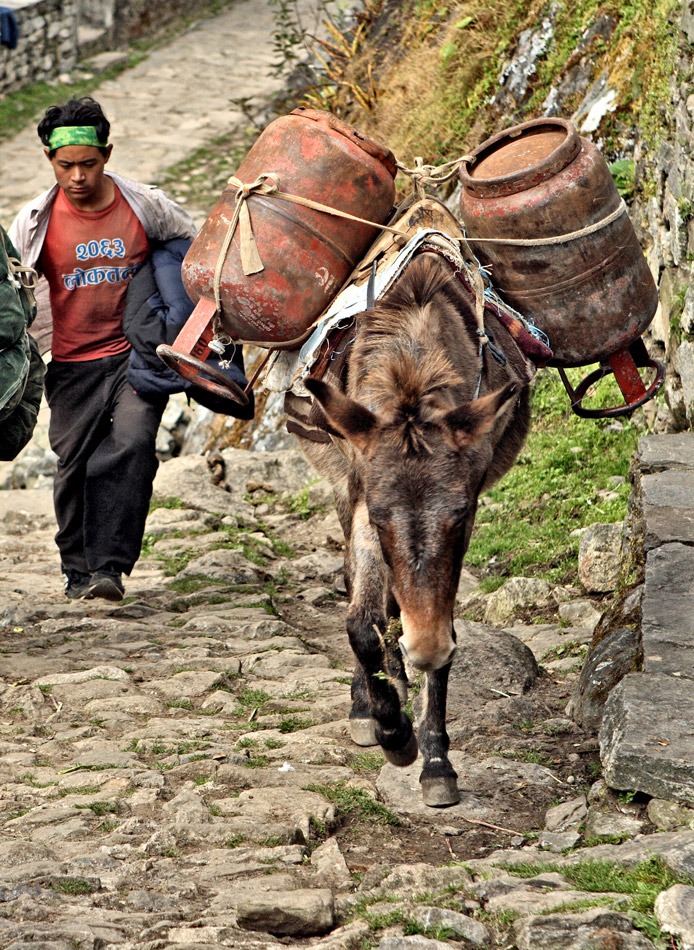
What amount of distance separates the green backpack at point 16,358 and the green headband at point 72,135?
2.90 feet

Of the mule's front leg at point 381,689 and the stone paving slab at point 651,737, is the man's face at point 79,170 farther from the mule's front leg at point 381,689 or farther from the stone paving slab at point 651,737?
the stone paving slab at point 651,737

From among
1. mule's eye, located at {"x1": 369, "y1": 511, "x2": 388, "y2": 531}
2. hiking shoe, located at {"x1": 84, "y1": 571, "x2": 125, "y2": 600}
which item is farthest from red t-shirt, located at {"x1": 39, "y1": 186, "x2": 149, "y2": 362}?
mule's eye, located at {"x1": 369, "y1": 511, "x2": 388, "y2": 531}

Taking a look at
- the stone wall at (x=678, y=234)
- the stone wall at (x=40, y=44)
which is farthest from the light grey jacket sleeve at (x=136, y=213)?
the stone wall at (x=40, y=44)

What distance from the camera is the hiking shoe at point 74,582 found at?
6.00m

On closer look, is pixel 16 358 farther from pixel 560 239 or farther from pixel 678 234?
pixel 678 234

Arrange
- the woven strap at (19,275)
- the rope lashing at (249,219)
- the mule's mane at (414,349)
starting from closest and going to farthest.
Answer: the mule's mane at (414,349), the rope lashing at (249,219), the woven strap at (19,275)

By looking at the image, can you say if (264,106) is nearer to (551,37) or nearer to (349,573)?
(551,37)

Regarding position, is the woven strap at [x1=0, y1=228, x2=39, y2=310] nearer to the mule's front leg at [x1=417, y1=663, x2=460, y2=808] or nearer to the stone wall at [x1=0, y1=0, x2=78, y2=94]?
the mule's front leg at [x1=417, y1=663, x2=460, y2=808]

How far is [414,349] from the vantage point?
3748mm

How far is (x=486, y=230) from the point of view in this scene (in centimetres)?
427

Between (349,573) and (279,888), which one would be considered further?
(349,573)

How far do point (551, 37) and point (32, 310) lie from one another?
556cm

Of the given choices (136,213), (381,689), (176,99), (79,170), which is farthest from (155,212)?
(176,99)

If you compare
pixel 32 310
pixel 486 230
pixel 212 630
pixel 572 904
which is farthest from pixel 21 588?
pixel 572 904
